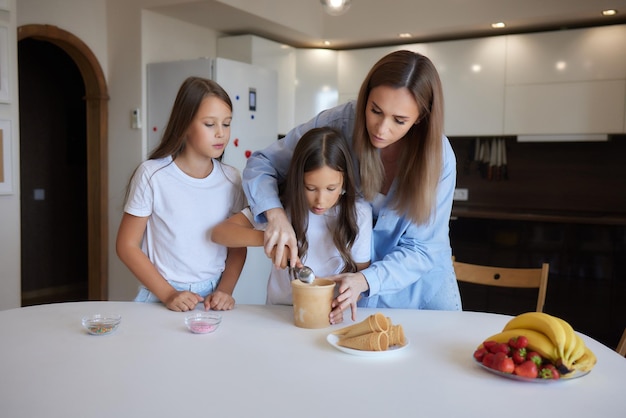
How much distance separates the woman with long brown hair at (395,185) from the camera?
4.96ft

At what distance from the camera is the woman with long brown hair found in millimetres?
1512

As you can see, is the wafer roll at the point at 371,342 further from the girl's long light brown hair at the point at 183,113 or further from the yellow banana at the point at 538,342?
the girl's long light brown hair at the point at 183,113

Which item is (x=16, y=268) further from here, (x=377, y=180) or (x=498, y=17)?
(x=498, y=17)

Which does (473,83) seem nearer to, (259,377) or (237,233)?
(237,233)

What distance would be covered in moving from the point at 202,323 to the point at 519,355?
665 mm

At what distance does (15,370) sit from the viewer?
1.12 meters

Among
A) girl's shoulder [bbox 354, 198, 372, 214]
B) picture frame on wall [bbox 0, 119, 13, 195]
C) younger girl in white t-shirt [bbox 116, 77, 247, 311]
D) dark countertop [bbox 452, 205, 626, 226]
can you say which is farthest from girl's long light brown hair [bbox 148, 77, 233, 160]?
dark countertop [bbox 452, 205, 626, 226]

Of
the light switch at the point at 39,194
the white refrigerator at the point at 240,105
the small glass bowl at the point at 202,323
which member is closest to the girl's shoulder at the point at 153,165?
the small glass bowl at the point at 202,323

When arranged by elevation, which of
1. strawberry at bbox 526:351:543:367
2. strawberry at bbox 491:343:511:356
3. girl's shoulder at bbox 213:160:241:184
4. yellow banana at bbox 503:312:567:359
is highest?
girl's shoulder at bbox 213:160:241:184

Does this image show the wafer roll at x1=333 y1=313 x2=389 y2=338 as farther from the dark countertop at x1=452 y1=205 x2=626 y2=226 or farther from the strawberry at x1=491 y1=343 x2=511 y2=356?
the dark countertop at x1=452 y1=205 x2=626 y2=226

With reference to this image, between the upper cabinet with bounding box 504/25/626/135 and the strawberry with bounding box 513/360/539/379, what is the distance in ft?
11.4

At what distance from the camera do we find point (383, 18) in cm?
460

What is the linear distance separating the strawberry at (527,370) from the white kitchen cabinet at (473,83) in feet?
11.6

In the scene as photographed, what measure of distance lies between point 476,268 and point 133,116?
9.24ft
